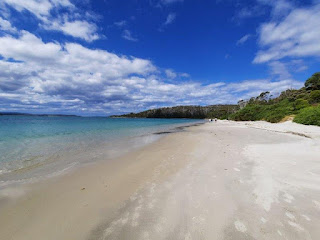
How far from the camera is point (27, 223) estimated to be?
3.32 metres

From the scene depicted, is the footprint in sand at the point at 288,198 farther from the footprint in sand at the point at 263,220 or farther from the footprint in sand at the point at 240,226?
the footprint in sand at the point at 240,226

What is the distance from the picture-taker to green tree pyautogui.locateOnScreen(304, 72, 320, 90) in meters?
55.9

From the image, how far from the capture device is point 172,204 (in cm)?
387

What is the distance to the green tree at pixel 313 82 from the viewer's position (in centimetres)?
5593

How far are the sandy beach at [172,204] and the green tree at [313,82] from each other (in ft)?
234

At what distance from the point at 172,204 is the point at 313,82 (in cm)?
8077

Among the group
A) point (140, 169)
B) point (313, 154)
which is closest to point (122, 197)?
point (140, 169)

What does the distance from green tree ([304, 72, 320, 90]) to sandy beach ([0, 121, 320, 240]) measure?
7120 centimetres

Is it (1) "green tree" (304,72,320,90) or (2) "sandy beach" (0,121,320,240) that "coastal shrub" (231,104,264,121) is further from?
(2) "sandy beach" (0,121,320,240)

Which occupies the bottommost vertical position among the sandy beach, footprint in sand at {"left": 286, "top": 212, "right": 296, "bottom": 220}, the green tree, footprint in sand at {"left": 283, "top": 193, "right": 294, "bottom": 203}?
the sandy beach

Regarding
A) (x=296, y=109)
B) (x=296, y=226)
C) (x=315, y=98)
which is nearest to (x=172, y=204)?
(x=296, y=226)

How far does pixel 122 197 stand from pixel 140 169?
2.43 meters

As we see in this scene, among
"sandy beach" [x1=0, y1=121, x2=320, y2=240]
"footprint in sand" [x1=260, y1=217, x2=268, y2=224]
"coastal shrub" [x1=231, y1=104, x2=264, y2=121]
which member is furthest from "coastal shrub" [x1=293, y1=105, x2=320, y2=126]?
"coastal shrub" [x1=231, y1=104, x2=264, y2=121]

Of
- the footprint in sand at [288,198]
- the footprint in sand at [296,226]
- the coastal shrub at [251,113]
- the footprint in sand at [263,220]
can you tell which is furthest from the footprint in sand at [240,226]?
the coastal shrub at [251,113]
